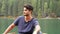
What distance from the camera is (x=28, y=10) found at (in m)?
4.92

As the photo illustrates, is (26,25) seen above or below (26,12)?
below

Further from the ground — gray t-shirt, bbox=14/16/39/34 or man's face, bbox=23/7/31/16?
man's face, bbox=23/7/31/16

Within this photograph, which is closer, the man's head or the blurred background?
the man's head

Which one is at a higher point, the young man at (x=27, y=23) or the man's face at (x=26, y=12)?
the man's face at (x=26, y=12)

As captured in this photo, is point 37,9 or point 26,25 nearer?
point 26,25

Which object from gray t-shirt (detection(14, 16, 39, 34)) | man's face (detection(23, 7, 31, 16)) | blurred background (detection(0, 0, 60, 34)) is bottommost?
blurred background (detection(0, 0, 60, 34))

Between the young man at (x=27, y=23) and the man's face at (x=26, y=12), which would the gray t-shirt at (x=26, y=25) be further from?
the man's face at (x=26, y=12)

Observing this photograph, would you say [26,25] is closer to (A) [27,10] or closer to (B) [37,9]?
(A) [27,10]

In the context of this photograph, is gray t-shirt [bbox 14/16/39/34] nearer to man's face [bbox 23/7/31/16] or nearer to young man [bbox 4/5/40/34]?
young man [bbox 4/5/40/34]

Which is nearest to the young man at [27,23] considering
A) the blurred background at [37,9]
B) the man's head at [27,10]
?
the man's head at [27,10]

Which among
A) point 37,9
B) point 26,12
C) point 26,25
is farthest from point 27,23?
point 37,9

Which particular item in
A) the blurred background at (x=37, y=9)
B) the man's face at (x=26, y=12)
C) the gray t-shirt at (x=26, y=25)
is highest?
the man's face at (x=26, y=12)

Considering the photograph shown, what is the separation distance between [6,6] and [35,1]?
823 centimetres

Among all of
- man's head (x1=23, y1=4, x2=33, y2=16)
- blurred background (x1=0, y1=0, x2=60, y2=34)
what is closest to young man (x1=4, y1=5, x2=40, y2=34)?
man's head (x1=23, y1=4, x2=33, y2=16)
